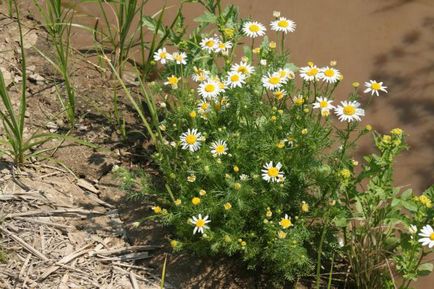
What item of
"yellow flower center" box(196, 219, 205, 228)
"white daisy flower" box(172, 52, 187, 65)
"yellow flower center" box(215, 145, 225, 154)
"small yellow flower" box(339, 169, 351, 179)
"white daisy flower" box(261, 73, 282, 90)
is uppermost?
"white daisy flower" box(172, 52, 187, 65)

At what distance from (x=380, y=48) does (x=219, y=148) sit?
6.42 ft

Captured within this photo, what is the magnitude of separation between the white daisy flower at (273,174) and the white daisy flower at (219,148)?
0.77 ft

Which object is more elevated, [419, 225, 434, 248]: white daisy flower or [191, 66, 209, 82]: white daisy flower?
[191, 66, 209, 82]: white daisy flower

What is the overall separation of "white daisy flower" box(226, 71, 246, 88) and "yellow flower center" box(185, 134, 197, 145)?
33 centimetres

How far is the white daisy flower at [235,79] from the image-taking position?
3.28m

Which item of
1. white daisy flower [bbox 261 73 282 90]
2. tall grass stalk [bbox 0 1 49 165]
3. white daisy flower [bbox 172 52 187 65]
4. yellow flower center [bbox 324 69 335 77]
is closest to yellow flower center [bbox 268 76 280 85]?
white daisy flower [bbox 261 73 282 90]

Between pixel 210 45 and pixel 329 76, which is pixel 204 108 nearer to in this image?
pixel 210 45

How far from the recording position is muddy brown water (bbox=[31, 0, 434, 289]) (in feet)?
13.6

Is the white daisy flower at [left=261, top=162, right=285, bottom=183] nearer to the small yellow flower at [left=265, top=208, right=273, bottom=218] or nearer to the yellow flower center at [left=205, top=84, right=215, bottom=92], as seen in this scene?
the small yellow flower at [left=265, top=208, right=273, bottom=218]

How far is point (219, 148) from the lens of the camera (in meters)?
3.23

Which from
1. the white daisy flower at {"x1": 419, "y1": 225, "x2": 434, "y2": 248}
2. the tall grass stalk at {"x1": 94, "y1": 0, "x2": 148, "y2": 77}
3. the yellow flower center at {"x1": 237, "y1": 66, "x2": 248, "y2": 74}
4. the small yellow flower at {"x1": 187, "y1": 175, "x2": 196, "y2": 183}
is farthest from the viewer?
the tall grass stalk at {"x1": 94, "y1": 0, "x2": 148, "y2": 77}

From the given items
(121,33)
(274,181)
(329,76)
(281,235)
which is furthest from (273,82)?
(121,33)

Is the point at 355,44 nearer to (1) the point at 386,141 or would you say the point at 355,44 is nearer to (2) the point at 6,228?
(1) the point at 386,141

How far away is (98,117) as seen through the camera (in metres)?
4.11
